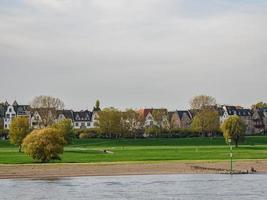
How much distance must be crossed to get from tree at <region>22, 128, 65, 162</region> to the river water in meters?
15.2

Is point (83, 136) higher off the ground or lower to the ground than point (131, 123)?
lower

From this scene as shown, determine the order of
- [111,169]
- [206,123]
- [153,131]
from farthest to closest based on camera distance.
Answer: [153,131], [206,123], [111,169]

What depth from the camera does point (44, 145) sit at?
85250 mm

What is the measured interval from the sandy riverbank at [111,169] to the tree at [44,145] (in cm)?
489

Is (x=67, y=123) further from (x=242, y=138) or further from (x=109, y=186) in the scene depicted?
(x=109, y=186)

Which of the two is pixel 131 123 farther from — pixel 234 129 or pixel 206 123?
pixel 234 129

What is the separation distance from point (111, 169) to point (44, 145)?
11.6 metres

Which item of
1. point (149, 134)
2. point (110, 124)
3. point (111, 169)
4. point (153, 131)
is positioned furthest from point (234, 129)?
point (111, 169)

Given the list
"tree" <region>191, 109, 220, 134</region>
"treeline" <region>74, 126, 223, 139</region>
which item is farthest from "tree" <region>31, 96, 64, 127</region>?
"tree" <region>191, 109, 220, 134</region>

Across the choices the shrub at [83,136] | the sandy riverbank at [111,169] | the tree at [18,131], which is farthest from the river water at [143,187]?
the shrub at [83,136]

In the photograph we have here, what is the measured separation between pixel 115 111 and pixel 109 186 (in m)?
116

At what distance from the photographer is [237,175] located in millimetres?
72312

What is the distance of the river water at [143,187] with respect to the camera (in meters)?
54.3

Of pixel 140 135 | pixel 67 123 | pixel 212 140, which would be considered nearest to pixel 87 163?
pixel 67 123
